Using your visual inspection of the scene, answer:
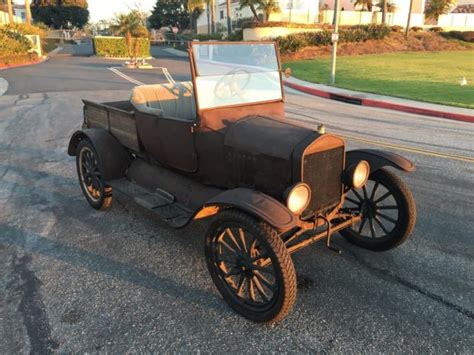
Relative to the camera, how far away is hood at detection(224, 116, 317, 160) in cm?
326

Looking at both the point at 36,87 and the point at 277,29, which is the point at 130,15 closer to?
the point at 277,29

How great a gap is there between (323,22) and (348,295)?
45864 mm

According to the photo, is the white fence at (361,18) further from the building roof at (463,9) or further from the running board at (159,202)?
the running board at (159,202)

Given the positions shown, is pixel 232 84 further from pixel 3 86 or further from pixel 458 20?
pixel 458 20

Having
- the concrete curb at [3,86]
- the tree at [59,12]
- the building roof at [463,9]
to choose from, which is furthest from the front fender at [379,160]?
the tree at [59,12]

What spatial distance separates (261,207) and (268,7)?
38.9 meters

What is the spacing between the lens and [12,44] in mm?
30672

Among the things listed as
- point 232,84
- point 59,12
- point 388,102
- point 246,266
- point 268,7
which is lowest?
point 388,102

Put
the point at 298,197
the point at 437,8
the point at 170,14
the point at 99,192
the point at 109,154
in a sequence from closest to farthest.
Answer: the point at 298,197 → the point at 109,154 → the point at 99,192 → the point at 437,8 → the point at 170,14

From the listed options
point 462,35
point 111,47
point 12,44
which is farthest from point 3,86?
point 462,35

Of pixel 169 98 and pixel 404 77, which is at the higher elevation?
pixel 169 98

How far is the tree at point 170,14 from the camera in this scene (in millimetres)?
78812

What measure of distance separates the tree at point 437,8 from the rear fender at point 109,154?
55.0 meters

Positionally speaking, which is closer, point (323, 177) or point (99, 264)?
point (323, 177)
